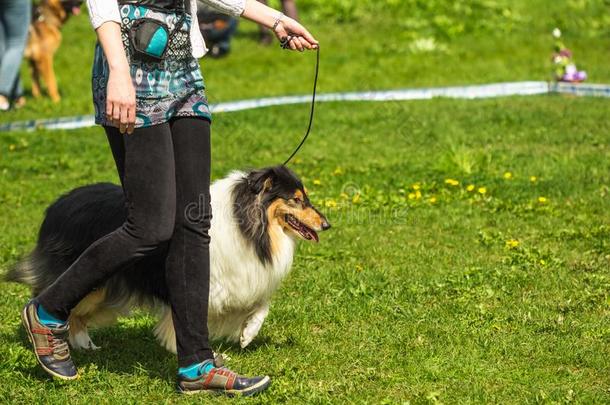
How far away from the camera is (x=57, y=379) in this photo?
432 centimetres

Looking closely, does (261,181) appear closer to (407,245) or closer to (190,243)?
(190,243)

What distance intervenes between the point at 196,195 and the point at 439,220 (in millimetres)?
3743

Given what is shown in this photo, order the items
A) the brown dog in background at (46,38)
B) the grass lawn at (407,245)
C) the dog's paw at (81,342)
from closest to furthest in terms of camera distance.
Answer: the grass lawn at (407,245)
the dog's paw at (81,342)
the brown dog in background at (46,38)

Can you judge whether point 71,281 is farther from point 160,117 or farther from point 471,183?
point 471,183

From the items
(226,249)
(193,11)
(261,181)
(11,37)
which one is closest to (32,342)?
(226,249)

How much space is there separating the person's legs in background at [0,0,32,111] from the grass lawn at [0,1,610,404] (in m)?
0.75

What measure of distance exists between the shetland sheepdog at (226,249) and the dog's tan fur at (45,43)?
7937 millimetres

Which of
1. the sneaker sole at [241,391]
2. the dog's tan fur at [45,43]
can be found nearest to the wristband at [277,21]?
the sneaker sole at [241,391]

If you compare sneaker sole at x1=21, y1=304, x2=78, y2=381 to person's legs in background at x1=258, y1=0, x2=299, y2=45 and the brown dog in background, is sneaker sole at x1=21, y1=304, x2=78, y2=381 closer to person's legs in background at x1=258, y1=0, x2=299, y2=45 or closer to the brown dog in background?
the brown dog in background

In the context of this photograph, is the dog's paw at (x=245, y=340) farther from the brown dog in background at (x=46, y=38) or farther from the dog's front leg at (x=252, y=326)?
the brown dog in background at (x=46, y=38)

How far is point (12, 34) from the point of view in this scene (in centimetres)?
1086

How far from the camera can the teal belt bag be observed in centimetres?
378

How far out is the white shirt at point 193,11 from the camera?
360 cm

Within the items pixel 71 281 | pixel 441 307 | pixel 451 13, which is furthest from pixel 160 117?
pixel 451 13
